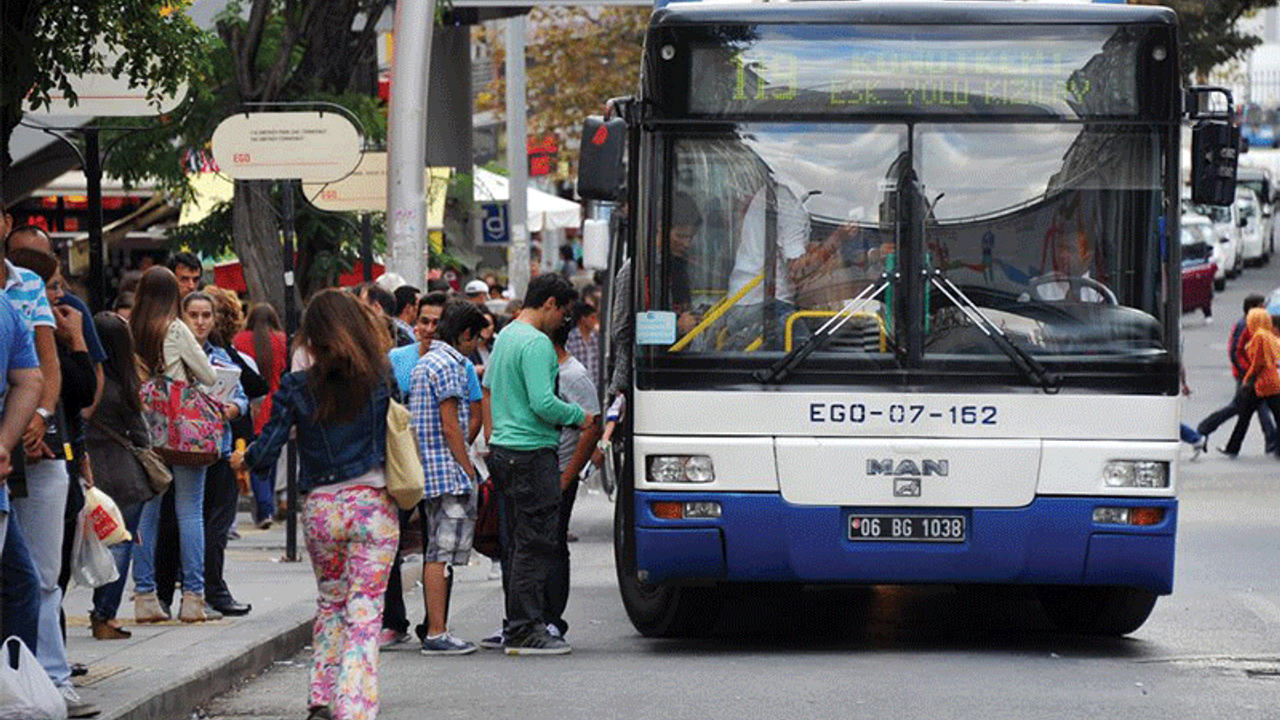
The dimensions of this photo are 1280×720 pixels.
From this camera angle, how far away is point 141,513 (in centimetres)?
1169

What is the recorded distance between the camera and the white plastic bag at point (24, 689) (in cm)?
782

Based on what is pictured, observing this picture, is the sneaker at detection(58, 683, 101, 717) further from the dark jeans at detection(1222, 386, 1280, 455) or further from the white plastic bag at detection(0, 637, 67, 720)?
the dark jeans at detection(1222, 386, 1280, 455)

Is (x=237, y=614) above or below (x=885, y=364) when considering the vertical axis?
below

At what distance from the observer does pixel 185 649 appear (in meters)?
10.8

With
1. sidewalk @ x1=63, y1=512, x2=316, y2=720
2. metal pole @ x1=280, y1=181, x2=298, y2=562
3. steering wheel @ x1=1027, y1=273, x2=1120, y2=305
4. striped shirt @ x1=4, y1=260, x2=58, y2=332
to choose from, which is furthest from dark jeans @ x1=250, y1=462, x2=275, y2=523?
striped shirt @ x1=4, y1=260, x2=58, y2=332

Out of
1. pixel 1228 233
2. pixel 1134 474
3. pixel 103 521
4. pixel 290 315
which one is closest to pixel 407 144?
pixel 290 315

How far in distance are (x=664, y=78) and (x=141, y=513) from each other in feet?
10.3

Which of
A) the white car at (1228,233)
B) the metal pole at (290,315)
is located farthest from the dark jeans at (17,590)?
the white car at (1228,233)

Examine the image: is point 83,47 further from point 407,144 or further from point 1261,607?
point 1261,607

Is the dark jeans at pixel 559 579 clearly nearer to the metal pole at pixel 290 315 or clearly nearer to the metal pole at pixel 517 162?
the metal pole at pixel 290 315

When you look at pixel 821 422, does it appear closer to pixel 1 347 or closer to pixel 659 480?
pixel 659 480

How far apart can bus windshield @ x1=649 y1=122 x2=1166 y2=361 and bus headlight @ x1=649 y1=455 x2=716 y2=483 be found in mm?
467

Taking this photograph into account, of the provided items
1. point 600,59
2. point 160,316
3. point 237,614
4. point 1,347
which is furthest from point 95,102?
point 600,59

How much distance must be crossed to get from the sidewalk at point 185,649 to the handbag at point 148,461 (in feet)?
2.28
